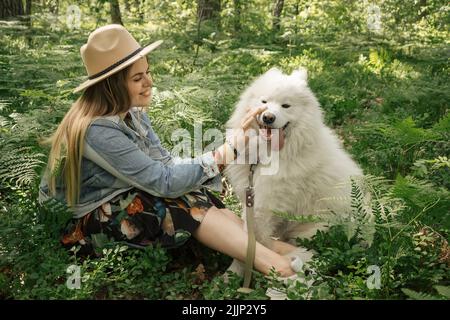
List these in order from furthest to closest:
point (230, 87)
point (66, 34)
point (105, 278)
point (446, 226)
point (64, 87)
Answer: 1. point (66, 34)
2. point (230, 87)
3. point (64, 87)
4. point (105, 278)
5. point (446, 226)

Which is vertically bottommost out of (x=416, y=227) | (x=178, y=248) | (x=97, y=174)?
(x=178, y=248)

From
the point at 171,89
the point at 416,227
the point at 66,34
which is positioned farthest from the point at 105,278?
the point at 66,34

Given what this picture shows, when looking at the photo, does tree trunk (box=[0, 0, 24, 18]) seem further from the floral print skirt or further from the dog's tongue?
the dog's tongue

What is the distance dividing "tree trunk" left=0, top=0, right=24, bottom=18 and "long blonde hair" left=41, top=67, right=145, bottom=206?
519cm

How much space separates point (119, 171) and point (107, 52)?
0.77 meters

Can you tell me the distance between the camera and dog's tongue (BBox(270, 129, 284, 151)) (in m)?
3.40

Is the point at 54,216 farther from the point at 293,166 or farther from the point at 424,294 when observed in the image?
the point at 424,294

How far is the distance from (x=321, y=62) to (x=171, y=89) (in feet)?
14.5

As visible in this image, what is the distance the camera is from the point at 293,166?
134 inches

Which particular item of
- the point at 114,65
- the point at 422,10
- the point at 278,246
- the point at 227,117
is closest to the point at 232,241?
the point at 278,246

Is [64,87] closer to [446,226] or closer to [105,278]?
[105,278]

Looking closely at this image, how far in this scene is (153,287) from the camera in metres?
3.03

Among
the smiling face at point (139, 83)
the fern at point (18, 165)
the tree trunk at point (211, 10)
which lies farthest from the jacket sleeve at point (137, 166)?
the tree trunk at point (211, 10)

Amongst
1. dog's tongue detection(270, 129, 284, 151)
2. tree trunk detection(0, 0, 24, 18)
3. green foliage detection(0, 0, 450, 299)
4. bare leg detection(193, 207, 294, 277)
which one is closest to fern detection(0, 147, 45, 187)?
green foliage detection(0, 0, 450, 299)
